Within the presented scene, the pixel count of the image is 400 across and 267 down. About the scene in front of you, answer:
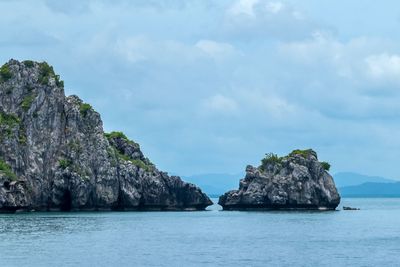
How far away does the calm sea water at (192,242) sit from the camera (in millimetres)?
93562

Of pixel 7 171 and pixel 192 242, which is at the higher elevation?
pixel 7 171

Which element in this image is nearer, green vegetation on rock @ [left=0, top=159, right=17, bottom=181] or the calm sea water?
the calm sea water

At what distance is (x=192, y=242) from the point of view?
11838 cm

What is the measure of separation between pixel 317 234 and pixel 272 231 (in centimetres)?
880

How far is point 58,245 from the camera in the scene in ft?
355

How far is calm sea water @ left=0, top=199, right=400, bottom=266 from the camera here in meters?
93.6

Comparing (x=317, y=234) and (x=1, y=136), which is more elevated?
(x=1, y=136)

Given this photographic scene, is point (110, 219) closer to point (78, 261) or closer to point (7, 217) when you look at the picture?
point (7, 217)

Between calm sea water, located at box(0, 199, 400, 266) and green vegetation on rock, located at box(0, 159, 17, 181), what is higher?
green vegetation on rock, located at box(0, 159, 17, 181)

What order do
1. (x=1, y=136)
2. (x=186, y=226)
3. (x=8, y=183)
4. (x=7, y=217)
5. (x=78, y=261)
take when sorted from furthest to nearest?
(x=1, y=136) → (x=8, y=183) → (x=7, y=217) → (x=186, y=226) → (x=78, y=261)

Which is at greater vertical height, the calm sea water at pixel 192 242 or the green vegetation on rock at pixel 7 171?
the green vegetation on rock at pixel 7 171

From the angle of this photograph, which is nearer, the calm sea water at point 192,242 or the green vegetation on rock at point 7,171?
the calm sea water at point 192,242

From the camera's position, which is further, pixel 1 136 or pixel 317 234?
pixel 1 136

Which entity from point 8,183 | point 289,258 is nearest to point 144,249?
Result: point 289,258
